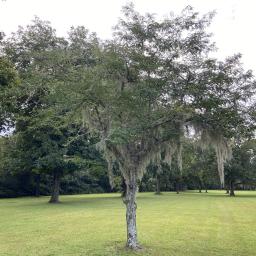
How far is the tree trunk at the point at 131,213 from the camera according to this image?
12062 mm

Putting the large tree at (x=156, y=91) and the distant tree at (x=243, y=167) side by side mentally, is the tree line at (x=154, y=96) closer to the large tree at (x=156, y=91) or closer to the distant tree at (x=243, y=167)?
the large tree at (x=156, y=91)

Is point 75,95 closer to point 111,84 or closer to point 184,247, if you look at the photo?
point 111,84

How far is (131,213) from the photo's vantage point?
12312 mm

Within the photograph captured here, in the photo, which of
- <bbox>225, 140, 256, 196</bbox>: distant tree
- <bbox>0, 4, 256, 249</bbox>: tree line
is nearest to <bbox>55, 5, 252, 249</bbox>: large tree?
<bbox>0, 4, 256, 249</bbox>: tree line

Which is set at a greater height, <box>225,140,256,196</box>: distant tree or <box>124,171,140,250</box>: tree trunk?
<box>225,140,256,196</box>: distant tree

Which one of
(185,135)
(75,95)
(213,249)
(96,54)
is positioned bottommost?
(213,249)

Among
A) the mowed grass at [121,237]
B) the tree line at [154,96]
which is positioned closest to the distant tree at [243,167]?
the mowed grass at [121,237]

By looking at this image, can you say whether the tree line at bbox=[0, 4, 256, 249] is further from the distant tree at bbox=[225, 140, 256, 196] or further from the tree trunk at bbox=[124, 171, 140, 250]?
the distant tree at bbox=[225, 140, 256, 196]

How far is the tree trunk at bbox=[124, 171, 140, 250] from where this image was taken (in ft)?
39.6

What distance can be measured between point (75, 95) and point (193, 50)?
151 inches

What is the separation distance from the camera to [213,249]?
1227 cm

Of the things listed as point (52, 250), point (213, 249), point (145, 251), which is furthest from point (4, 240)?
point (213, 249)

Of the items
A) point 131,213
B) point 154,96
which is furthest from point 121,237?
point 154,96

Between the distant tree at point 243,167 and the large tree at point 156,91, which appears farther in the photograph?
the distant tree at point 243,167
